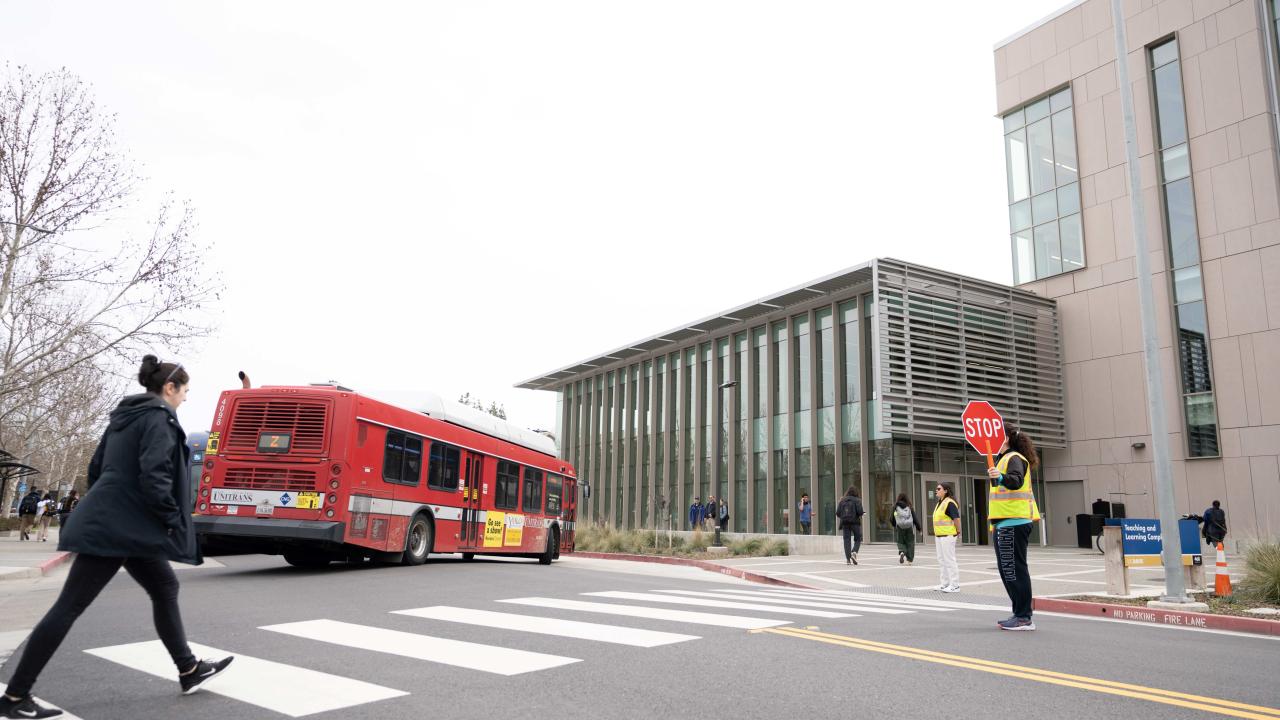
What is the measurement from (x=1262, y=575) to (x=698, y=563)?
1301cm

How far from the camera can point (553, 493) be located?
21.8 meters

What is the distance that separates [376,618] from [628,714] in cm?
424

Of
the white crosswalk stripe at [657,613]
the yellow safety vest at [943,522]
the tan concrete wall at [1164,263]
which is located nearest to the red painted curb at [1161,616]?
the yellow safety vest at [943,522]

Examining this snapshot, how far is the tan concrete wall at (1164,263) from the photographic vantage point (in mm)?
26703

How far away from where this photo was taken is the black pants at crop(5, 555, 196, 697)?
419 centimetres

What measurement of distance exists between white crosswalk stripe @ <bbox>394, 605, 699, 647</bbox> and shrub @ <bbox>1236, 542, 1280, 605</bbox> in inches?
333

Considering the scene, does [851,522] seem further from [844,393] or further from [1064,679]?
[1064,679]

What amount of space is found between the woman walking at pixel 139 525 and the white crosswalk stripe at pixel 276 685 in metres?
0.27

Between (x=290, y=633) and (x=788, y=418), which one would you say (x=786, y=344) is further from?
(x=290, y=633)

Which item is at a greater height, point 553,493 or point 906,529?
point 553,493

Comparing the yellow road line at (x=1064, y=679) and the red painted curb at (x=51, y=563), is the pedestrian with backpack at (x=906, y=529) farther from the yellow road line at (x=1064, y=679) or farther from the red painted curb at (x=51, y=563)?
the red painted curb at (x=51, y=563)

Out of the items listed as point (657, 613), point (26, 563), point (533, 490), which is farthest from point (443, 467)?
point (657, 613)

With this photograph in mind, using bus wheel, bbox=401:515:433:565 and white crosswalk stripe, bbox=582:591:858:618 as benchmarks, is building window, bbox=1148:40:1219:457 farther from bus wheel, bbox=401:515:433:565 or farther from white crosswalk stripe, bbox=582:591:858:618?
bus wheel, bbox=401:515:433:565

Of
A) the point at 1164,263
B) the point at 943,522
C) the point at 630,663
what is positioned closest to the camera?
the point at 630,663
